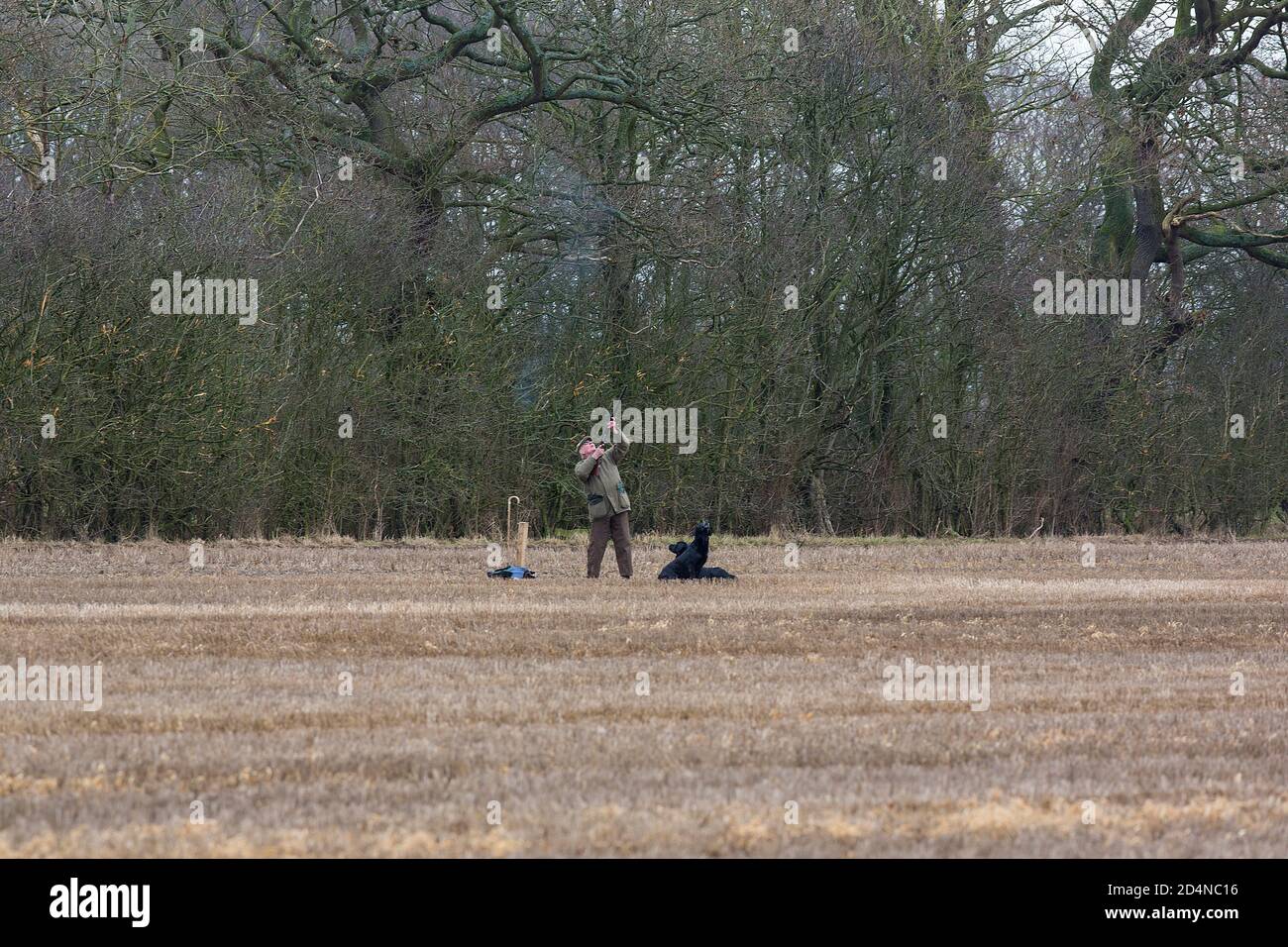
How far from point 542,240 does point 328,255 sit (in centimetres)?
441

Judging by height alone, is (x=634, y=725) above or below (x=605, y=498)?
below

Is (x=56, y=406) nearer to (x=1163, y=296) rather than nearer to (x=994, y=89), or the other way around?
(x=994, y=89)

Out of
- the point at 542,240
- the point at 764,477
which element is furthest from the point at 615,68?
the point at 764,477

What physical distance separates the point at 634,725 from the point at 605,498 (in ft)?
32.3

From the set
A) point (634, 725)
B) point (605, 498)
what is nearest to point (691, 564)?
point (605, 498)

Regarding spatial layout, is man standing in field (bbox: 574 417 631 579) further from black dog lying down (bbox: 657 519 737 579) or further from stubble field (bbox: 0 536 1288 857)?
stubble field (bbox: 0 536 1288 857)

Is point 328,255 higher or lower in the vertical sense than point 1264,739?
higher

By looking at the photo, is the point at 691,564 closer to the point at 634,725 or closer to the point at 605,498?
the point at 605,498

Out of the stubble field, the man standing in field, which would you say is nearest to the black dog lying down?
the man standing in field

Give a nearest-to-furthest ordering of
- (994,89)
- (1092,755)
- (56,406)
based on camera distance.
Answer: (1092,755) → (56,406) → (994,89)

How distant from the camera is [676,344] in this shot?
30922mm

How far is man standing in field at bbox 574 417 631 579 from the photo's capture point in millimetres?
19156

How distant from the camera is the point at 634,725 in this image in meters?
9.51
